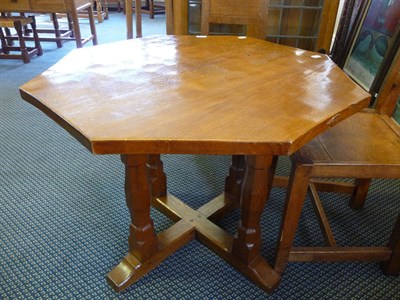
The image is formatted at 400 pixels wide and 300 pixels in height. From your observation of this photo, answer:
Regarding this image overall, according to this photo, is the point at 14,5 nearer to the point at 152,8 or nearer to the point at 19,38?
the point at 19,38

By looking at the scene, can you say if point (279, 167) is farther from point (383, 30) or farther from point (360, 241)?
point (383, 30)

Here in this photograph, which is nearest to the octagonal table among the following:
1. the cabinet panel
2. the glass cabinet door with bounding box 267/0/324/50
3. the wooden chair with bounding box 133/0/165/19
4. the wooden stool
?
the glass cabinet door with bounding box 267/0/324/50

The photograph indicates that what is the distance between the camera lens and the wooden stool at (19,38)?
3.56 meters

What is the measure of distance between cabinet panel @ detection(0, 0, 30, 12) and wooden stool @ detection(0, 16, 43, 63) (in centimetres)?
12

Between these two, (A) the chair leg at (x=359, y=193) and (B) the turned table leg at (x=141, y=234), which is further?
(A) the chair leg at (x=359, y=193)

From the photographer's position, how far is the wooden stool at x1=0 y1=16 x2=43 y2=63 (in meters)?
3.56

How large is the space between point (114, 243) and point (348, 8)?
2.67 m

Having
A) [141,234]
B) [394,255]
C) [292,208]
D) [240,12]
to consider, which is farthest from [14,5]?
[394,255]

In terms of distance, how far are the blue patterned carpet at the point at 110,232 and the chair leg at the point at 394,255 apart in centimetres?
4

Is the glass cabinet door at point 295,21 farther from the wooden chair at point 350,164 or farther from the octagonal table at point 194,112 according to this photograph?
the wooden chair at point 350,164

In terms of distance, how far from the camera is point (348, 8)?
2.86 metres

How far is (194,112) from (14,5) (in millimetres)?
3463

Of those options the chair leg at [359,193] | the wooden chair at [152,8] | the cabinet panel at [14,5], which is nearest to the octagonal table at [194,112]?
the chair leg at [359,193]

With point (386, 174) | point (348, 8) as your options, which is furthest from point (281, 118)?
point (348, 8)
